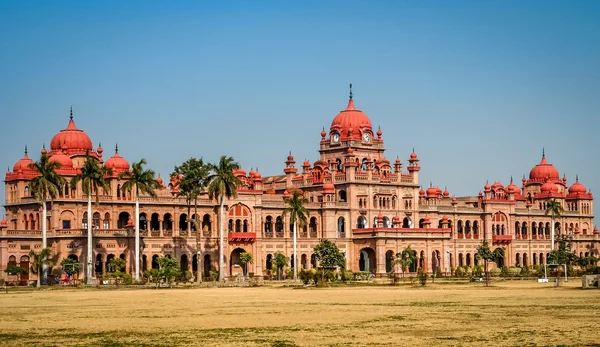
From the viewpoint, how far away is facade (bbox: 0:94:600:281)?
95438 mm

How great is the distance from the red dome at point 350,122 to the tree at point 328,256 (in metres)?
17.6

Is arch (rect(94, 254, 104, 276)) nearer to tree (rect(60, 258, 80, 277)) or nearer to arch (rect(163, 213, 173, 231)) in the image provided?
tree (rect(60, 258, 80, 277))

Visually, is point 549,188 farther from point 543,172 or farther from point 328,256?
point 328,256

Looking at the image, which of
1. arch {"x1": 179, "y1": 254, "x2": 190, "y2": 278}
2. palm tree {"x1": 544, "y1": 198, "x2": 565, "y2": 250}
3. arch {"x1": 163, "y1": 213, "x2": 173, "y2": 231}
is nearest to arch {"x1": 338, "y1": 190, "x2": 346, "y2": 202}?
arch {"x1": 163, "y1": 213, "x2": 173, "y2": 231}

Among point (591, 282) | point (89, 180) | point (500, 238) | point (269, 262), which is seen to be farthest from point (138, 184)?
point (500, 238)

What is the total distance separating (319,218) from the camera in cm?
11162

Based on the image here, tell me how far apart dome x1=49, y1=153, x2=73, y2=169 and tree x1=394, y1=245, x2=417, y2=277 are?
32374mm

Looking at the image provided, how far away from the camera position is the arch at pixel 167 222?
101925mm

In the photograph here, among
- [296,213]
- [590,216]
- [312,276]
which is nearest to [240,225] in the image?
[296,213]

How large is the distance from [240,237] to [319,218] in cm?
1132

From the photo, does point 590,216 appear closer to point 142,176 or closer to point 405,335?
point 142,176

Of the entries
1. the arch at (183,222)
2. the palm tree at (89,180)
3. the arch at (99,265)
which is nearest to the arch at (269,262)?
the arch at (183,222)

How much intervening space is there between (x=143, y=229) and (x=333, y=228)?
21139 millimetres

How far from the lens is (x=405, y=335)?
Answer: 39094mm
